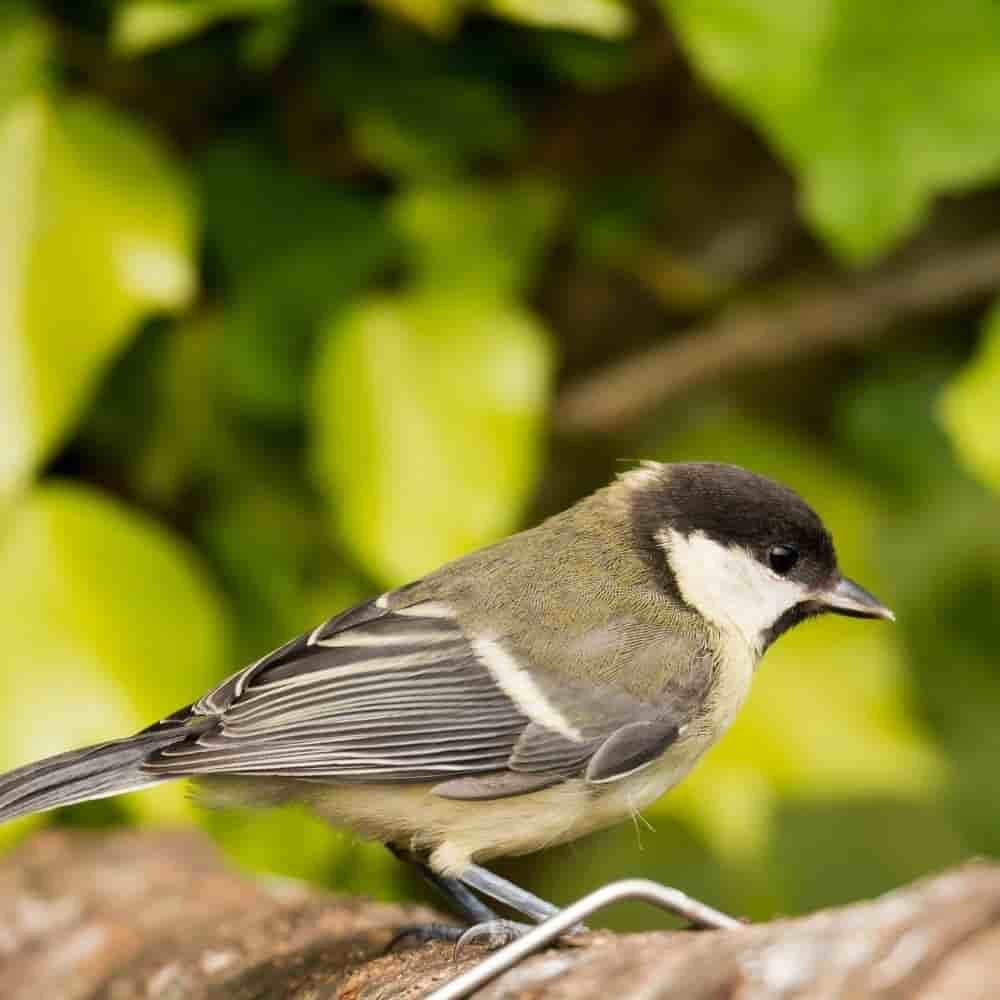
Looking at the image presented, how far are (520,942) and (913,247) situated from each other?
1362 millimetres

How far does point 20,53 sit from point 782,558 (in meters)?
0.96

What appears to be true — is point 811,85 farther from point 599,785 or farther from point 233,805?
point 233,805

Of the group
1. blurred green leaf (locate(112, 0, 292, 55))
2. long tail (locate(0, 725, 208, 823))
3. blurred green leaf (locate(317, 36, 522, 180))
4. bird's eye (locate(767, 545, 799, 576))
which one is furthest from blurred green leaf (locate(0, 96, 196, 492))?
bird's eye (locate(767, 545, 799, 576))

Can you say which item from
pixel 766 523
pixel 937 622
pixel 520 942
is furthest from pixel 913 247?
pixel 520 942

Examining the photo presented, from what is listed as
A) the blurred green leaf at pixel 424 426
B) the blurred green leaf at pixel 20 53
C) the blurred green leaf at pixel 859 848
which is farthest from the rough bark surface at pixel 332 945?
the blurred green leaf at pixel 859 848

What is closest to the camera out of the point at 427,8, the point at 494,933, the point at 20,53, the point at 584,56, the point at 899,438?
the point at 494,933

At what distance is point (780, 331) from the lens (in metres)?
1.99

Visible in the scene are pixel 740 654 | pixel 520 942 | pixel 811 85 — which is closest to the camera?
pixel 520 942

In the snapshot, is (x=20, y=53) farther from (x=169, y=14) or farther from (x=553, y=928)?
(x=553, y=928)

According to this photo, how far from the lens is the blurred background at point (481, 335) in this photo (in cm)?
153

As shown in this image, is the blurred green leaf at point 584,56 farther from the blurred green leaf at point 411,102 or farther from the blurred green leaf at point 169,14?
the blurred green leaf at point 169,14

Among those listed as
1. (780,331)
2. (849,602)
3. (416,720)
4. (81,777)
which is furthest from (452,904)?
(780,331)

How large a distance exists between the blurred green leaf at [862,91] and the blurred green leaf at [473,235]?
0.32 meters

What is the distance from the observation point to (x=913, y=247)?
204 centimetres
